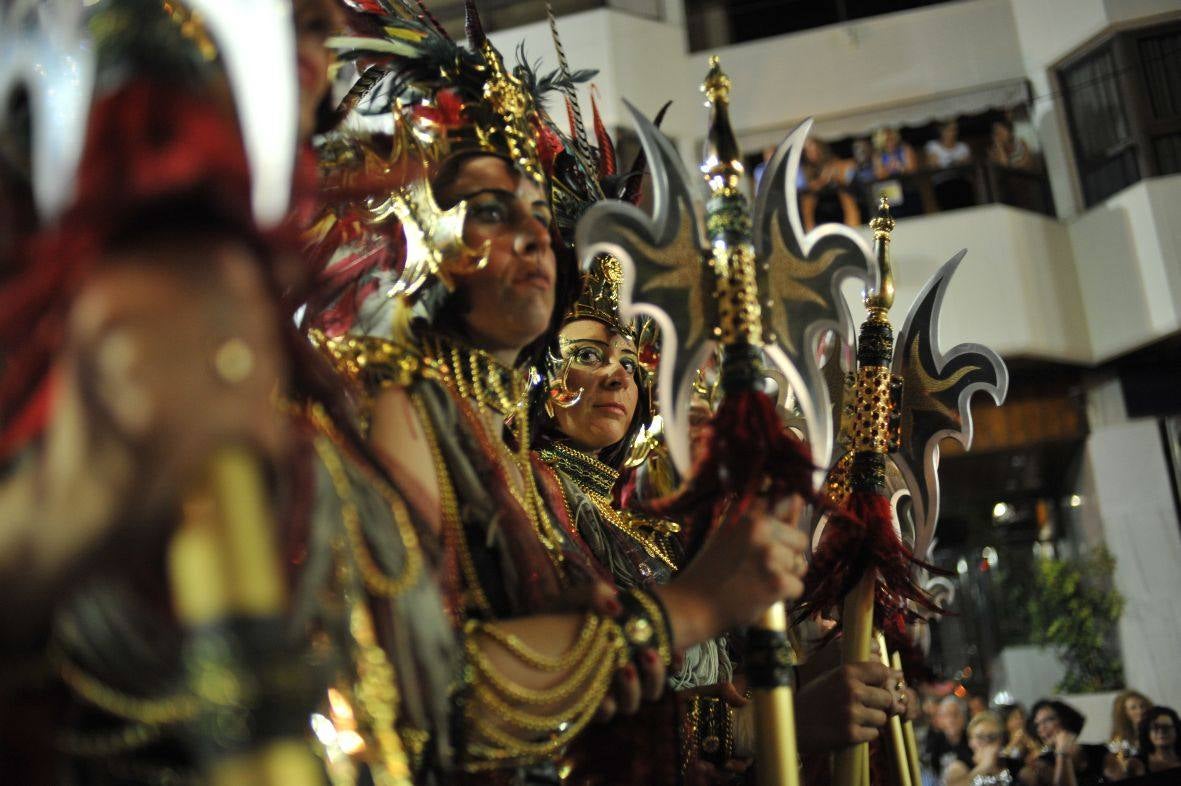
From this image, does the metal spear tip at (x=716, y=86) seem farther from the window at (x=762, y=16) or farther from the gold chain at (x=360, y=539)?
the window at (x=762, y=16)

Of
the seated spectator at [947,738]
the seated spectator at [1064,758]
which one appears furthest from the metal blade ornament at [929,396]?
the seated spectator at [947,738]

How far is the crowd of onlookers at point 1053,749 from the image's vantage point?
17.3 feet

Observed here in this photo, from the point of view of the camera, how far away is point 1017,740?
609cm

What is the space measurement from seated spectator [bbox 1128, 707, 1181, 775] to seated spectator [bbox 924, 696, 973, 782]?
85 centimetres

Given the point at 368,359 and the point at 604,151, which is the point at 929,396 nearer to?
the point at 604,151

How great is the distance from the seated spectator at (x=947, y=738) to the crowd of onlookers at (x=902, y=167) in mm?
4701

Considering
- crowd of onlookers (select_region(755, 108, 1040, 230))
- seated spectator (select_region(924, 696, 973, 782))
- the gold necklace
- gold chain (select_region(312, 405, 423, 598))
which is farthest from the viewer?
crowd of onlookers (select_region(755, 108, 1040, 230))

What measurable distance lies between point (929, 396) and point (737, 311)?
39.3 inches

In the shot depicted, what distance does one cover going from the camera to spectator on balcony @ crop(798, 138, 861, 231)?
33.0 ft

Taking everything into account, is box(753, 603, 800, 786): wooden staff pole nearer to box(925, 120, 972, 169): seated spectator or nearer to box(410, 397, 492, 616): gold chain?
box(410, 397, 492, 616): gold chain

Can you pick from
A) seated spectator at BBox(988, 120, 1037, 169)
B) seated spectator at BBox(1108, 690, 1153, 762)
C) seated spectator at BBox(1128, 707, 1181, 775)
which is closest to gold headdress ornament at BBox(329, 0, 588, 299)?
seated spectator at BBox(1128, 707, 1181, 775)

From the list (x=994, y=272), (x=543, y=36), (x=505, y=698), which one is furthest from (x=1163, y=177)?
(x=505, y=698)

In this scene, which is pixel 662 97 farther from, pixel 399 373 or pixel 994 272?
pixel 399 373

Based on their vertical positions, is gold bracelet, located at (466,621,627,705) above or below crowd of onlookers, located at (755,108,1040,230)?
below
